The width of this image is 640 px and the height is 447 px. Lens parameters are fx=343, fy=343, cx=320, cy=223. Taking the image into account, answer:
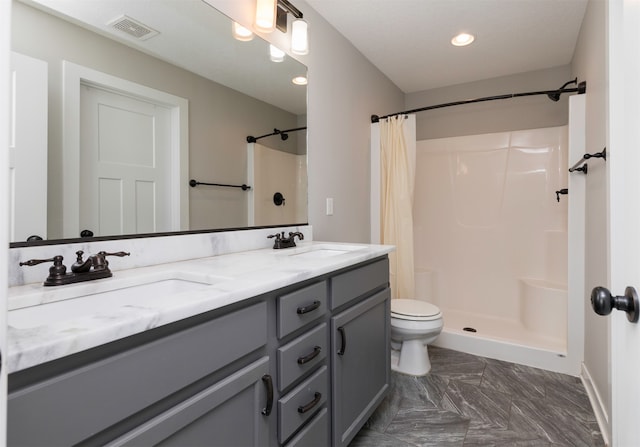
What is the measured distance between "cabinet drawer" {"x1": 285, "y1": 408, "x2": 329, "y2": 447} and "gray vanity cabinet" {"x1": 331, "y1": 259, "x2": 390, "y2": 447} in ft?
0.19

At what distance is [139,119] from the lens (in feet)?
4.20

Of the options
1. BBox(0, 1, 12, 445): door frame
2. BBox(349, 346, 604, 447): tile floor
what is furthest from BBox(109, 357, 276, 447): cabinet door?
BBox(349, 346, 604, 447): tile floor

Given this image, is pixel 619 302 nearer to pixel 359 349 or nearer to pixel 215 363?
pixel 215 363

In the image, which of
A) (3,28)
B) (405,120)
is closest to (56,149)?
(3,28)

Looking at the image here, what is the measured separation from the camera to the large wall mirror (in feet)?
3.33

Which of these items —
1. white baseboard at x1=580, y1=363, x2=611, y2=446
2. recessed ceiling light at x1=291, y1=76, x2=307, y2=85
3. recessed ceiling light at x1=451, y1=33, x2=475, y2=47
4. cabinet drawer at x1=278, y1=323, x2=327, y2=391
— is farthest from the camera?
recessed ceiling light at x1=451, y1=33, x2=475, y2=47

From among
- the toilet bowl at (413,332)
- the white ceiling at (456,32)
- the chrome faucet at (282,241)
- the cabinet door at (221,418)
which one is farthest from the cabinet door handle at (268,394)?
the white ceiling at (456,32)

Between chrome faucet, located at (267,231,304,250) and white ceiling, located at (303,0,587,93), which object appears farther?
white ceiling, located at (303,0,587,93)

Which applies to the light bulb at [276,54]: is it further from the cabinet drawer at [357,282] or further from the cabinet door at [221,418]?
the cabinet door at [221,418]

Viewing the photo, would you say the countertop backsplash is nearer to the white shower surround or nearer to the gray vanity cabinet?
the gray vanity cabinet

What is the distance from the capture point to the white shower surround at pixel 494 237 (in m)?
2.73

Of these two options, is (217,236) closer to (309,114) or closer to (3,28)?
(309,114)

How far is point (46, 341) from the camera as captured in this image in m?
0.54

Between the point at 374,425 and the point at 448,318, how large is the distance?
169cm
